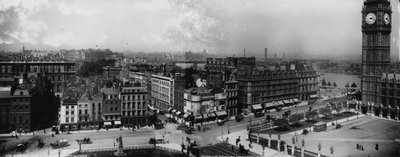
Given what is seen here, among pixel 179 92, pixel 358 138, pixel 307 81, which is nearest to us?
pixel 358 138

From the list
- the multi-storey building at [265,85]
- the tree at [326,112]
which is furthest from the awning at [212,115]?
the tree at [326,112]

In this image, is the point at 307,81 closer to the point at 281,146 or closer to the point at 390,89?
the point at 390,89

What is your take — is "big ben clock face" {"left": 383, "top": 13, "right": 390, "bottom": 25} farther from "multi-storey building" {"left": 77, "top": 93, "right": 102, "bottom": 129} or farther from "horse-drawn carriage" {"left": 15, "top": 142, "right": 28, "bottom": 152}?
"horse-drawn carriage" {"left": 15, "top": 142, "right": 28, "bottom": 152}

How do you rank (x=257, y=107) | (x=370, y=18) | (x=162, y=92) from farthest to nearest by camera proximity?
(x=162, y=92) < (x=257, y=107) < (x=370, y=18)

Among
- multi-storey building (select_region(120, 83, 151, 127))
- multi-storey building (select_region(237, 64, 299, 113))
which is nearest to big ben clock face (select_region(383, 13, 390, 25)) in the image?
multi-storey building (select_region(237, 64, 299, 113))

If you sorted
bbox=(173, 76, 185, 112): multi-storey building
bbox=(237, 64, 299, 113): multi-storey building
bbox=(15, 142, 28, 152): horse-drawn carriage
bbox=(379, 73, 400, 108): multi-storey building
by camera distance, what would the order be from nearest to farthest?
bbox=(15, 142, 28, 152): horse-drawn carriage < bbox=(173, 76, 185, 112): multi-storey building < bbox=(379, 73, 400, 108): multi-storey building < bbox=(237, 64, 299, 113): multi-storey building

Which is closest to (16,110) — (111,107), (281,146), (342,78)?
(111,107)
